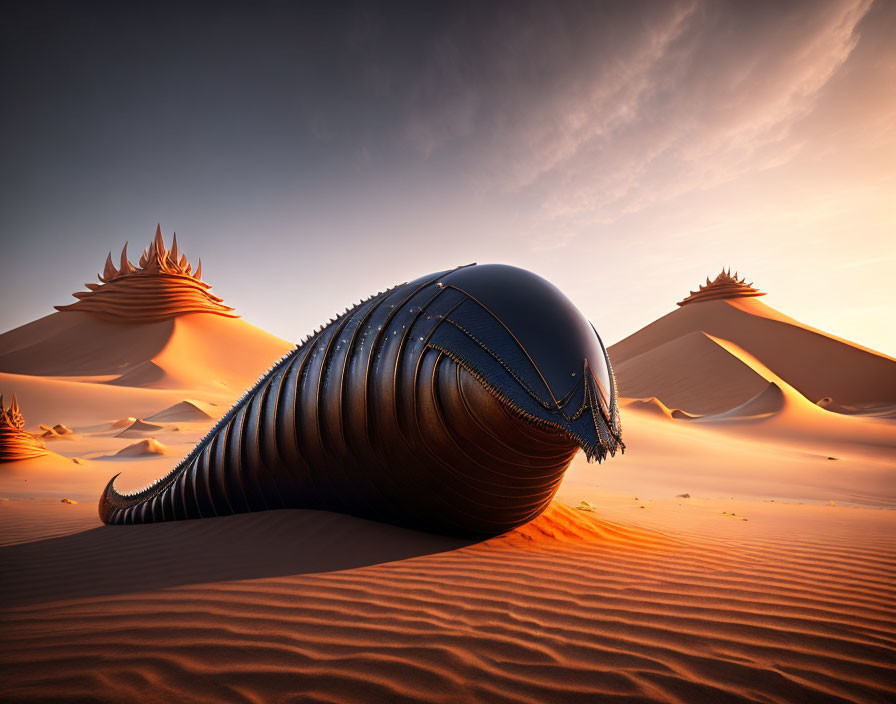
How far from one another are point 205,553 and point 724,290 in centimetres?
7249

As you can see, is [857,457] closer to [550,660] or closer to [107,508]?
[550,660]

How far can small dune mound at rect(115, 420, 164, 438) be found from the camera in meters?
20.6

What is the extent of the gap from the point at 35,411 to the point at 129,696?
3252 cm

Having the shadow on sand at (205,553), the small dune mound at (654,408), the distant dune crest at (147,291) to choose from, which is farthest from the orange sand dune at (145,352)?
the shadow on sand at (205,553)

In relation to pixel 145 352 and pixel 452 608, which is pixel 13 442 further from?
pixel 145 352

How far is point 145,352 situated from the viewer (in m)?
39.1

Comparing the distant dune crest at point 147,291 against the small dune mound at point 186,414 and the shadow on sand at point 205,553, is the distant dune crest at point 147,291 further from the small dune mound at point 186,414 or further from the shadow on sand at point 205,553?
the shadow on sand at point 205,553

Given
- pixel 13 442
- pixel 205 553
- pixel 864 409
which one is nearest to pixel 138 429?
pixel 13 442

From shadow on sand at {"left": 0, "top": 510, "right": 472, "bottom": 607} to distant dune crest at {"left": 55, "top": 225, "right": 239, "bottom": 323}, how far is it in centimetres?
4370

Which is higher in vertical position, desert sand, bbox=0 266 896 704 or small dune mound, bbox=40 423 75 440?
small dune mound, bbox=40 423 75 440

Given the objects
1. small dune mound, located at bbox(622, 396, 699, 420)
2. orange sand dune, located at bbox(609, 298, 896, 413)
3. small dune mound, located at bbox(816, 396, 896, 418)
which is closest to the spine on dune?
small dune mound, located at bbox(622, 396, 699, 420)

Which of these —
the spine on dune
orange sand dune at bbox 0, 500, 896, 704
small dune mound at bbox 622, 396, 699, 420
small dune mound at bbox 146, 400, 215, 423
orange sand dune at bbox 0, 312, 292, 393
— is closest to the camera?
orange sand dune at bbox 0, 500, 896, 704

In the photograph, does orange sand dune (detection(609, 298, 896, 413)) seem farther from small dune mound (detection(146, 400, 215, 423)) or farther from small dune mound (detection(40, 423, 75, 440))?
small dune mound (detection(40, 423, 75, 440))

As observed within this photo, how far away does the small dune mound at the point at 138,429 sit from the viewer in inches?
810
